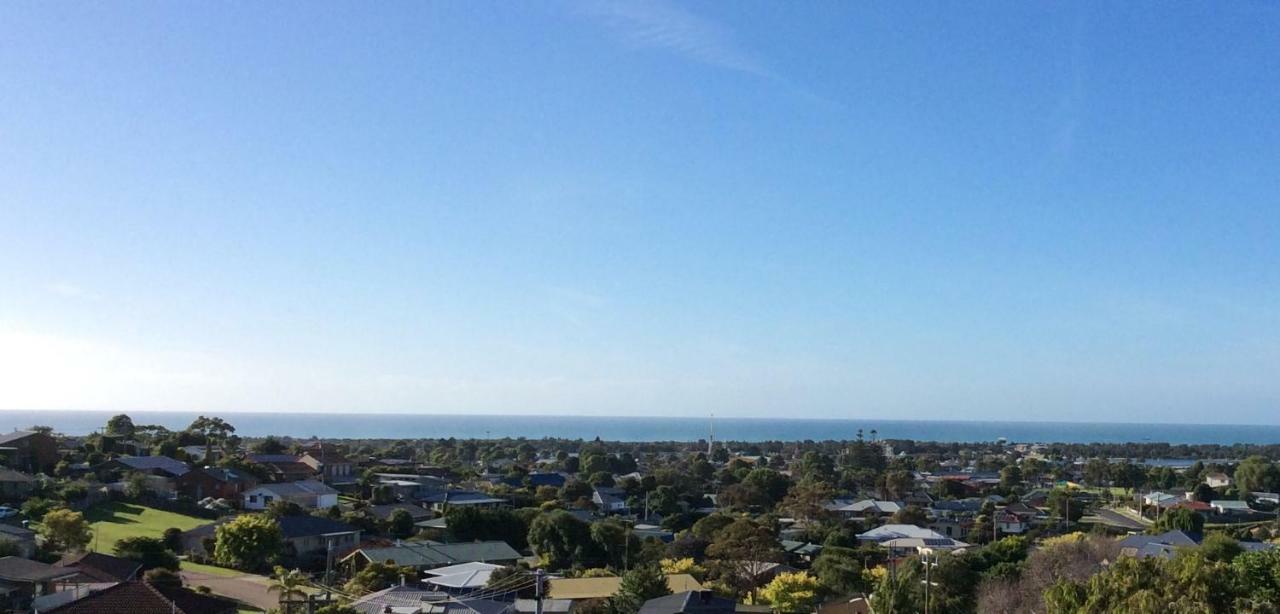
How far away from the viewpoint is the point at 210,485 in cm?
5159

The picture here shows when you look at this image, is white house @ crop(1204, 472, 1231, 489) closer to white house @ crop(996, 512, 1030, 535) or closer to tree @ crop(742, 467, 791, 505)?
white house @ crop(996, 512, 1030, 535)

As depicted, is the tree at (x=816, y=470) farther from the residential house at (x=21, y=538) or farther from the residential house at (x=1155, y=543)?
the residential house at (x=21, y=538)

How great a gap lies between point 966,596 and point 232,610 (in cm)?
2117

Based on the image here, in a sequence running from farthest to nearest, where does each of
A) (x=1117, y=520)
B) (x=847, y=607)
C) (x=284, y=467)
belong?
(x=284, y=467)
(x=1117, y=520)
(x=847, y=607)

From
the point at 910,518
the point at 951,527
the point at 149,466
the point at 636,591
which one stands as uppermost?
the point at 149,466

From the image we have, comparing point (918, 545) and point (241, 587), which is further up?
point (241, 587)

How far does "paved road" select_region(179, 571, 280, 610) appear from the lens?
29.1 metres

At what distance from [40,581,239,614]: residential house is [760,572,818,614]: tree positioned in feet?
50.0

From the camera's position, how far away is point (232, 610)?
2512 cm

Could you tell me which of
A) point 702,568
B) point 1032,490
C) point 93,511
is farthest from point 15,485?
point 1032,490

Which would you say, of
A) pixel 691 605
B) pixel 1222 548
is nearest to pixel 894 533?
pixel 1222 548

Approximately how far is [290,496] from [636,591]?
89.7ft

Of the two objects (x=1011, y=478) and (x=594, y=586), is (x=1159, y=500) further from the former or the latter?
(x=594, y=586)

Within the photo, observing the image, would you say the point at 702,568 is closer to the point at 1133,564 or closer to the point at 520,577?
the point at 520,577
